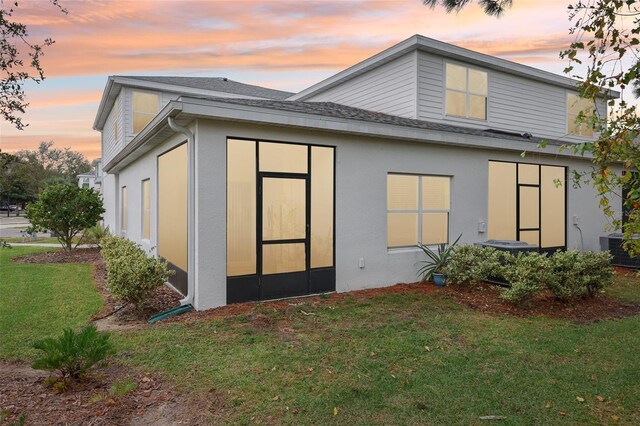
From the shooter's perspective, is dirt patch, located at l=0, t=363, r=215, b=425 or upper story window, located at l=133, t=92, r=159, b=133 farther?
upper story window, located at l=133, t=92, r=159, b=133

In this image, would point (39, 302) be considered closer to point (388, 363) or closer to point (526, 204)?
point (388, 363)

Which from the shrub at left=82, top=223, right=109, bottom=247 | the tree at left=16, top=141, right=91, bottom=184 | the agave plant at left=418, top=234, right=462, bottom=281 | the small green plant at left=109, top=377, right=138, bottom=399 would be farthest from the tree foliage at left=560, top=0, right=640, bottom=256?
the tree at left=16, top=141, right=91, bottom=184

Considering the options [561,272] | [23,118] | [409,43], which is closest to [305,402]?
[23,118]

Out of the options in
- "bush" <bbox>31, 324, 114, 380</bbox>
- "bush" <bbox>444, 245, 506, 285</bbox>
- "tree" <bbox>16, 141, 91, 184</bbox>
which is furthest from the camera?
"tree" <bbox>16, 141, 91, 184</bbox>

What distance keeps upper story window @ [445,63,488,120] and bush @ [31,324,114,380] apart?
10128 millimetres

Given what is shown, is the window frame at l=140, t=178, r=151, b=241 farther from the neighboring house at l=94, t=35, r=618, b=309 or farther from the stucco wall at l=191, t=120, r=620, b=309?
the stucco wall at l=191, t=120, r=620, b=309

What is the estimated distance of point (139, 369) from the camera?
4203 millimetres

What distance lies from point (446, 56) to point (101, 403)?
11012mm

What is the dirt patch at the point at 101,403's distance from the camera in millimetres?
3229

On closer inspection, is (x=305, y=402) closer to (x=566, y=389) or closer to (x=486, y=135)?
(x=566, y=389)

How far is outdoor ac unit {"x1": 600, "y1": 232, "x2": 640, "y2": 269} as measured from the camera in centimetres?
1099

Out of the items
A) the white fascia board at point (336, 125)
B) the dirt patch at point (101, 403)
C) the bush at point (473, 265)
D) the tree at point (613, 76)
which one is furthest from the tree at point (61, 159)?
the tree at point (613, 76)

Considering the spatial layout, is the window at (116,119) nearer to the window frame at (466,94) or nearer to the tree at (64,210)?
the tree at (64,210)

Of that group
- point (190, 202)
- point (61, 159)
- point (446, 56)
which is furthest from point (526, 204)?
point (61, 159)
